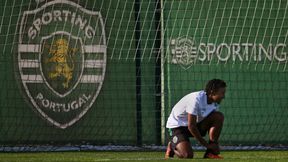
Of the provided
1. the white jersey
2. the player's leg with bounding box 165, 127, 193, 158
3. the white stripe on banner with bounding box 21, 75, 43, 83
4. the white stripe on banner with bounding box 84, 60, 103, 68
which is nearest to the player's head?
the white jersey

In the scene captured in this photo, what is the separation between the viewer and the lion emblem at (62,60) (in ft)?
46.1

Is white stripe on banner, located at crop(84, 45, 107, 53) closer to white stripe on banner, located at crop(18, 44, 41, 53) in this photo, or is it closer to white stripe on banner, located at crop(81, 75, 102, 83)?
white stripe on banner, located at crop(81, 75, 102, 83)

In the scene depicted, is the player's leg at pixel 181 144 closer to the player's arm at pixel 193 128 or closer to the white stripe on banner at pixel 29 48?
the player's arm at pixel 193 128

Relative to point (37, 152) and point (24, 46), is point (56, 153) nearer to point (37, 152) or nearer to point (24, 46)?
point (37, 152)

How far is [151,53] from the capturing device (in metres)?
14.2

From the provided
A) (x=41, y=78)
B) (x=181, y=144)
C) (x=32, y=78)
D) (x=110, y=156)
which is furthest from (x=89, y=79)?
(x=181, y=144)

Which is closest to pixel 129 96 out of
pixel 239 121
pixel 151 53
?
pixel 151 53

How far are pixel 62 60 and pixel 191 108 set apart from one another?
3608mm

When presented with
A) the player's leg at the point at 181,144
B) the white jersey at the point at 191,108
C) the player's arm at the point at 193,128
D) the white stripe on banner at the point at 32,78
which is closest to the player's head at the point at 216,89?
the white jersey at the point at 191,108

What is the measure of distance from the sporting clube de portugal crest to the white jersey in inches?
112

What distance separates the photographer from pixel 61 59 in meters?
14.1

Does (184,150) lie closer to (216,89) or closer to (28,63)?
(216,89)

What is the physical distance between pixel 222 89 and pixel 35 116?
3.89m

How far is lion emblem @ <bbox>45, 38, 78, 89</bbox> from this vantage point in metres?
14.1
